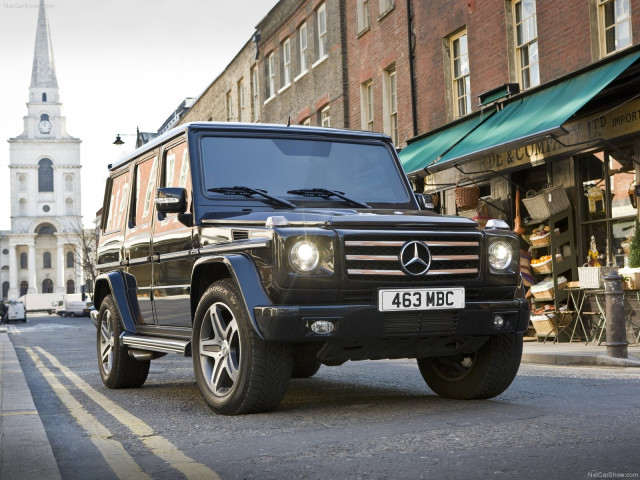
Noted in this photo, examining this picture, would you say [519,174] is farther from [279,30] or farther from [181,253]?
[279,30]

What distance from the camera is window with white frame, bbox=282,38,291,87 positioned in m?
31.4

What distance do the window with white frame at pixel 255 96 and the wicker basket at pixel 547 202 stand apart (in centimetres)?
2067

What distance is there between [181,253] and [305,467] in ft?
9.96

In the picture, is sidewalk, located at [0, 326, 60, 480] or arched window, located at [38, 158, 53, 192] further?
arched window, located at [38, 158, 53, 192]

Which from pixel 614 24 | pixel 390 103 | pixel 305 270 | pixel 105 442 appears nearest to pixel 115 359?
pixel 105 442

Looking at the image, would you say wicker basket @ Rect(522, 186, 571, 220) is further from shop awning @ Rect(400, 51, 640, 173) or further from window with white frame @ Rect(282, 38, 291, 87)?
window with white frame @ Rect(282, 38, 291, 87)

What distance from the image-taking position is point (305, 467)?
457 cm

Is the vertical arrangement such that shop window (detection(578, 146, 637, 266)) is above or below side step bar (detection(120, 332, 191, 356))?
above

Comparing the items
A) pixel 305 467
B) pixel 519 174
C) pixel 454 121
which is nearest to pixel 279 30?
pixel 454 121

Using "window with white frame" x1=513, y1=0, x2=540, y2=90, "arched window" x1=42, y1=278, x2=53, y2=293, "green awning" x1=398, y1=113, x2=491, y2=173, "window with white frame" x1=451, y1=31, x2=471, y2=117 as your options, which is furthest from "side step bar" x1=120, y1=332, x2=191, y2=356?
"arched window" x1=42, y1=278, x2=53, y2=293

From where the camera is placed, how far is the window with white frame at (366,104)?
81.4 ft

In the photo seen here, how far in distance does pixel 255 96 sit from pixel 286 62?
409 centimetres

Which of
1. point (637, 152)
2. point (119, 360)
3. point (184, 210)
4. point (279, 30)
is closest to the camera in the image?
point (184, 210)

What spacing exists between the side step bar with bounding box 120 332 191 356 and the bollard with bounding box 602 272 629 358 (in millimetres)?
5436
